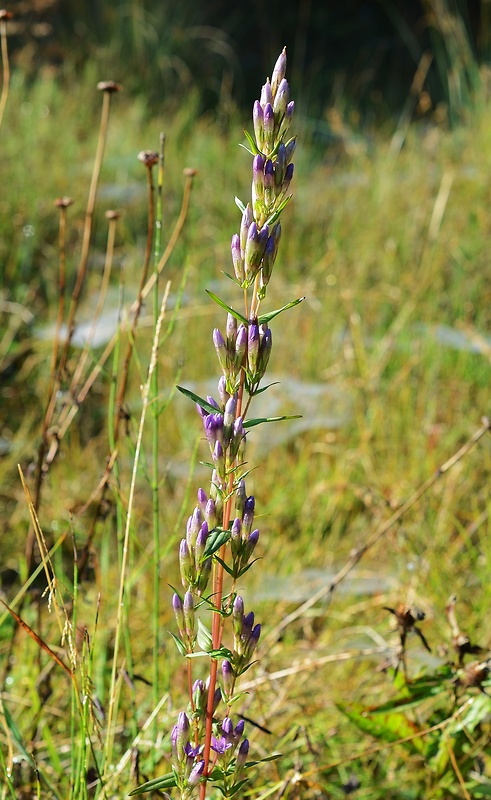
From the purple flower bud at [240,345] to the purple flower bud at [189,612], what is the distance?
0.20m

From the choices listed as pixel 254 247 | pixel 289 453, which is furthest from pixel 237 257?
pixel 289 453

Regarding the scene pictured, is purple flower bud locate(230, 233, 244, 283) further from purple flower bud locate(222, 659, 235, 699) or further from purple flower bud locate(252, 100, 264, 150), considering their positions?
purple flower bud locate(222, 659, 235, 699)

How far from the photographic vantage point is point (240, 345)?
0.71 m

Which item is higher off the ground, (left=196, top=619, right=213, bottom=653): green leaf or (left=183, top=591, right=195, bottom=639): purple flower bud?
(left=183, top=591, right=195, bottom=639): purple flower bud

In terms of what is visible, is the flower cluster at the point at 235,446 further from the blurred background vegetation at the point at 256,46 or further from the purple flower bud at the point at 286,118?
the blurred background vegetation at the point at 256,46

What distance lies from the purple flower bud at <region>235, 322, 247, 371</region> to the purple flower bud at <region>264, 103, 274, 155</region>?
15cm

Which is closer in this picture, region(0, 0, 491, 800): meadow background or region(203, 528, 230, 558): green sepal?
region(203, 528, 230, 558): green sepal

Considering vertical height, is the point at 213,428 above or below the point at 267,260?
below

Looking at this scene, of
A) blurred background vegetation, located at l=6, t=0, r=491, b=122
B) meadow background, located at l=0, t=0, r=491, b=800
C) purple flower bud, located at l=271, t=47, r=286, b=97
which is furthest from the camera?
blurred background vegetation, located at l=6, t=0, r=491, b=122

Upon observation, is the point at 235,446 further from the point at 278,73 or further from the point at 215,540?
the point at 278,73

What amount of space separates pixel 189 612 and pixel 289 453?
182cm

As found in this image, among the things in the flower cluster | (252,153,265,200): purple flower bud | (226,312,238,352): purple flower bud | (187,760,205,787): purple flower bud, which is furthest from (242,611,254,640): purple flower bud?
(252,153,265,200): purple flower bud

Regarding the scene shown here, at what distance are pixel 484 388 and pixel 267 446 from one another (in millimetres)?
698

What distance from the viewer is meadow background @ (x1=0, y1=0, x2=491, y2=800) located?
1235 mm
